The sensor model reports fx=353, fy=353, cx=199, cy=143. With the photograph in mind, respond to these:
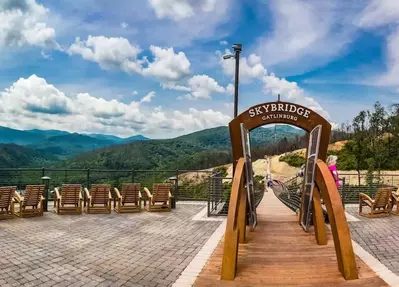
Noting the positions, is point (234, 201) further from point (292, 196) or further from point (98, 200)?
point (292, 196)

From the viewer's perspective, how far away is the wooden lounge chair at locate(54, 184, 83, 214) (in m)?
10.7

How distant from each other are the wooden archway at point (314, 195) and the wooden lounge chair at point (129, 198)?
4.40 m

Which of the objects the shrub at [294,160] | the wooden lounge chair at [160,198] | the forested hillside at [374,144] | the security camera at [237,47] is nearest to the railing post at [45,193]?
the wooden lounge chair at [160,198]

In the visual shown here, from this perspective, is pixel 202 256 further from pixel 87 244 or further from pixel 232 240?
pixel 87 244

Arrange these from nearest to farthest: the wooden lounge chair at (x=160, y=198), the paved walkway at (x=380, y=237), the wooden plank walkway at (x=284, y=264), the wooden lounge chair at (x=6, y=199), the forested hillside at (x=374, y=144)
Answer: the wooden plank walkway at (x=284, y=264), the paved walkway at (x=380, y=237), the wooden lounge chair at (x=6, y=199), the wooden lounge chair at (x=160, y=198), the forested hillside at (x=374, y=144)

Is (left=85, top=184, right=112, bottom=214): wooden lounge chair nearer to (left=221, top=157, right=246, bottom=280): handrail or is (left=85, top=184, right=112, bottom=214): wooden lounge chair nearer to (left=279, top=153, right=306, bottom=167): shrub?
(left=221, top=157, right=246, bottom=280): handrail

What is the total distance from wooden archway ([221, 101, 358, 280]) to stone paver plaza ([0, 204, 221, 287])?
101 cm

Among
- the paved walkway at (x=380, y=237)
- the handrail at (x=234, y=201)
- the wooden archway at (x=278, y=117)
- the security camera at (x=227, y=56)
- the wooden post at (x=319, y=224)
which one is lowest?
the paved walkway at (x=380, y=237)

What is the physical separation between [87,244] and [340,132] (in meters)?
73.8

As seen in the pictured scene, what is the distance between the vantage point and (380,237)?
8172 millimetres

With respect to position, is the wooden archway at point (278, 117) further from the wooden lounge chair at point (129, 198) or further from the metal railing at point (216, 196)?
the wooden lounge chair at point (129, 198)

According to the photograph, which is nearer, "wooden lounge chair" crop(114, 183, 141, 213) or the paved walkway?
the paved walkway

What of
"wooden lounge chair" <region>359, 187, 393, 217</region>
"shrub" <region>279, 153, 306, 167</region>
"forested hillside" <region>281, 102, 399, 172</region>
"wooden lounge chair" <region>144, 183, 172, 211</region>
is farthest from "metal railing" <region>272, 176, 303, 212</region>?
"shrub" <region>279, 153, 306, 167</region>

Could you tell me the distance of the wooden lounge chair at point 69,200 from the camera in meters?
10.7
